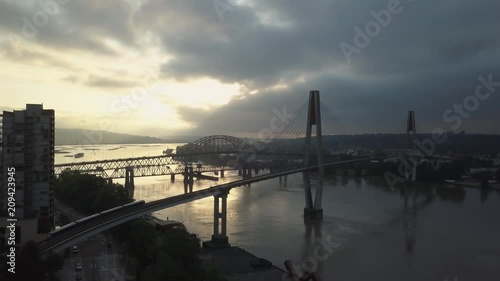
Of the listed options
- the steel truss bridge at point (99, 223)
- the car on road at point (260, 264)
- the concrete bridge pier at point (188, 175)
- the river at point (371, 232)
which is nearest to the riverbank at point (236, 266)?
the car on road at point (260, 264)

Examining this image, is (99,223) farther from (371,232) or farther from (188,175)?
(188,175)

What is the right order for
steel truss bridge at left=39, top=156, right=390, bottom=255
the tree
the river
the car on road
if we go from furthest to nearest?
the river → the car on road → steel truss bridge at left=39, top=156, right=390, bottom=255 → the tree

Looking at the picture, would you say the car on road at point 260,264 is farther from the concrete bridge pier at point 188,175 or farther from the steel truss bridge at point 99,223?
the concrete bridge pier at point 188,175

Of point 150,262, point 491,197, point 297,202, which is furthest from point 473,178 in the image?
point 150,262

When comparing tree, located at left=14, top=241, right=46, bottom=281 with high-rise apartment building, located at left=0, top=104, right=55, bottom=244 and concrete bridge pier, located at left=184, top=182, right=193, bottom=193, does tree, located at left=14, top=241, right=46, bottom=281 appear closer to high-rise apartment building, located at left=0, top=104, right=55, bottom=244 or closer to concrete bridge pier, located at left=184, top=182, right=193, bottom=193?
high-rise apartment building, located at left=0, top=104, right=55, bottom=244

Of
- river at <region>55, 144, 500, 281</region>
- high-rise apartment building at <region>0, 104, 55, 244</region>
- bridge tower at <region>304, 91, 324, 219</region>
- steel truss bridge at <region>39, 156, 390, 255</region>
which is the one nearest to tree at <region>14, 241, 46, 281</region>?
steel truss bridge at <region>39, 156, 390, 255</region>
